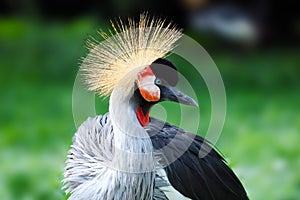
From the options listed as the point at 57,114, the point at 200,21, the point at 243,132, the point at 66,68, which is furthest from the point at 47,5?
the point at 243,132

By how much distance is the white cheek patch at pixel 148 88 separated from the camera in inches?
96.7

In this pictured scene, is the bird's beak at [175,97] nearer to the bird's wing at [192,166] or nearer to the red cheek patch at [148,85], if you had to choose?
the red cheek patch at [148,85]

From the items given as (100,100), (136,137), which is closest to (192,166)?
(136,137)

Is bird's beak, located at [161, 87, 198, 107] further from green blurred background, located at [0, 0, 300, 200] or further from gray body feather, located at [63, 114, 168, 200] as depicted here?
green blurred background, located at [0, 0, 300, 200]

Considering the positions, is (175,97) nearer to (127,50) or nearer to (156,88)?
(156,88)

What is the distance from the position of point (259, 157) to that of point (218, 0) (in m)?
6.01

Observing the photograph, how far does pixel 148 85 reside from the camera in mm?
2457

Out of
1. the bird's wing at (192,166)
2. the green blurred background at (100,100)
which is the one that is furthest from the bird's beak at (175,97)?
the green blurred background at (100,100)

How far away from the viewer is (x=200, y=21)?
33.0 feet

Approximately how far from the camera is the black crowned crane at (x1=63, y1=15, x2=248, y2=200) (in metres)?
2.48

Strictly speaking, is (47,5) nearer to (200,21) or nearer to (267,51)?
(200,21)

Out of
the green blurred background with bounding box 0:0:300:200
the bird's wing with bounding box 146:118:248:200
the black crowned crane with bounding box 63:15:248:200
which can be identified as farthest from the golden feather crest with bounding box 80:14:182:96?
the green blurred background with bounding box 0:0:300:200

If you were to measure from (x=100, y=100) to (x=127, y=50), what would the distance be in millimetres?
1021

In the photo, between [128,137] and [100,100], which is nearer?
[128,137]
